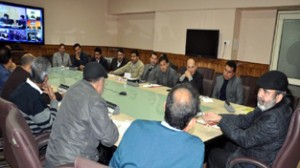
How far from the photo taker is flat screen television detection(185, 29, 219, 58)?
580 cm

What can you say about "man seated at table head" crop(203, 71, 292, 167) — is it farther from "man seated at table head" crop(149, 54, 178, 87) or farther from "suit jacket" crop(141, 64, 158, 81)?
"suit jacket" crop(141, 64, 158, 81)

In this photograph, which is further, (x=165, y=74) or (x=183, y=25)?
(x=183, y=25)

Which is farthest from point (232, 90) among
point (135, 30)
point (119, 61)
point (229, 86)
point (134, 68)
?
point (135, 30)

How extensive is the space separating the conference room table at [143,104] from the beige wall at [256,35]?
9.09 ft

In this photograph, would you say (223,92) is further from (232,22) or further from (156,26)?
(156,26)

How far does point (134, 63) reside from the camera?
522 cm

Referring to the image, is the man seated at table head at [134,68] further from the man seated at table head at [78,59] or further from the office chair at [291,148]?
the office chair at [291,148]

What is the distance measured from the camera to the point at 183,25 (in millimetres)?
6465

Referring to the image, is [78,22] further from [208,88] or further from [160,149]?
→ [160,149]

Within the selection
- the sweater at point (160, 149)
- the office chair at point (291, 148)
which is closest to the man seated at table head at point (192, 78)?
the office chair at point (291, 148)

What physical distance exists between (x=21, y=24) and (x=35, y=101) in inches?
221

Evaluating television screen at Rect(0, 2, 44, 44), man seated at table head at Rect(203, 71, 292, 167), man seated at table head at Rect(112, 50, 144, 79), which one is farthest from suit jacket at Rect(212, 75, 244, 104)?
television screen at Rect(0, 2, 44, 44)

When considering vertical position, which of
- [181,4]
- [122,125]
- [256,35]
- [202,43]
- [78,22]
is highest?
[181,4]

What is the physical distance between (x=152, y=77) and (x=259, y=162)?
3.01 m
